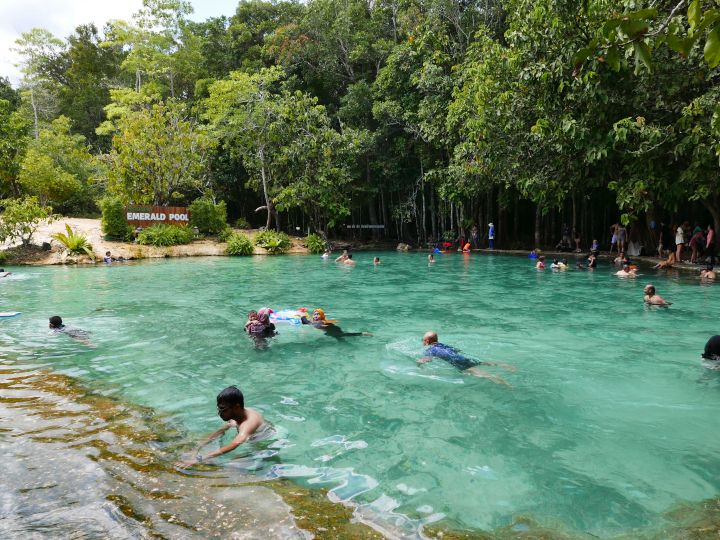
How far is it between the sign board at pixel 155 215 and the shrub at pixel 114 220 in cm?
43

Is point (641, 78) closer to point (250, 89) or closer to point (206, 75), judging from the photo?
point (250, 89)

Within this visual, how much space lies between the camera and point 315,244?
31156 millimetres

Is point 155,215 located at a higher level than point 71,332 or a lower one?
higher

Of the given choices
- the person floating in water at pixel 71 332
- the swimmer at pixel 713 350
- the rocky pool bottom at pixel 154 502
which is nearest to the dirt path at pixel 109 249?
the person floating in water at pixel 71 332

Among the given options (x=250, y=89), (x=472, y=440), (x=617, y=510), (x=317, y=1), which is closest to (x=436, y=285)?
(x=472, y=440)

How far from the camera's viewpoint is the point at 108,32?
40.8m

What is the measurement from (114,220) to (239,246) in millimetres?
6456

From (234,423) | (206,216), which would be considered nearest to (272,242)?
(206,216)

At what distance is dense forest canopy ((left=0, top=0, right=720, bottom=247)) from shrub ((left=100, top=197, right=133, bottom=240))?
9.72 feet

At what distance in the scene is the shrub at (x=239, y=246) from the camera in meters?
28.5

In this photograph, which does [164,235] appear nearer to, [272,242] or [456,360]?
[272,242]

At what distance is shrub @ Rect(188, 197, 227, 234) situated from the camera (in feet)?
99.1

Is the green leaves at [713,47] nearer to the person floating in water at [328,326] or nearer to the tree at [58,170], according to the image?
the person floating in water at [328,326]

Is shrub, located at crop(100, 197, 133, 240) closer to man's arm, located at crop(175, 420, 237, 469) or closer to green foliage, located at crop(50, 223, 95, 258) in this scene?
green foliage, located at crop(50, 223, 95, 258)
